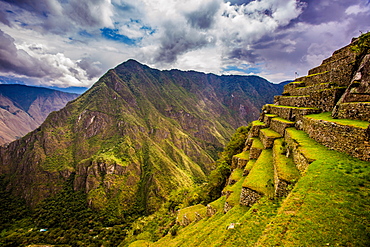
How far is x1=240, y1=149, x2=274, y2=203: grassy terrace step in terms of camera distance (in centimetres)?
1184

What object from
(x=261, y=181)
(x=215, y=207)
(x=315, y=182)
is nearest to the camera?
(x=315, y=182)

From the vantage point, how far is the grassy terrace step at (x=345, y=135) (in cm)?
873

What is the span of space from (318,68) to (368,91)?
1321cm

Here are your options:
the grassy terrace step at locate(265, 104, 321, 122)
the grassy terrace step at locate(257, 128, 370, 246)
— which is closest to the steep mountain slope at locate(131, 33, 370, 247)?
the grassy terrace step at locate(257, 128, 370, 246)

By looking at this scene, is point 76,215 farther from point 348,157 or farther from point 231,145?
point 348,157

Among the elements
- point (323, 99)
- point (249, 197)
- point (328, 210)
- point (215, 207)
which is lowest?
point (215, 207)

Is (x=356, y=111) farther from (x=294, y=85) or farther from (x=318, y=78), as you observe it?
(x=294, y=85)

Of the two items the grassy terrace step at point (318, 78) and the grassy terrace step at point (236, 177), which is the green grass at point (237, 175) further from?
the grassy terrace step at point (318, 78)

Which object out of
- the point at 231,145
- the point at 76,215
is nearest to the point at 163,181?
the point at 76,215

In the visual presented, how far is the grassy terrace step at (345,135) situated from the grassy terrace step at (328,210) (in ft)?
2.33

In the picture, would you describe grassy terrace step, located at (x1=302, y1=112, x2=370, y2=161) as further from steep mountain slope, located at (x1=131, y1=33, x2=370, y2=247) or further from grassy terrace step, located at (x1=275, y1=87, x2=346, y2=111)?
grassy terrace step, located at (x1=275, y1=87, x2=346, y2=111)

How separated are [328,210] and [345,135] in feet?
20.7

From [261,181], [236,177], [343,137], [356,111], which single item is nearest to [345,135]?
[343,137]

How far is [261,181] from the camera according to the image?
12766mm
